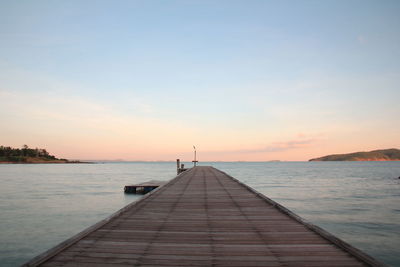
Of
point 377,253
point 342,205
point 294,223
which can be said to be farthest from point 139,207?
point 342,205

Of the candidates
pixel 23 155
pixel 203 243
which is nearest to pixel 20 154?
pixel 23 155

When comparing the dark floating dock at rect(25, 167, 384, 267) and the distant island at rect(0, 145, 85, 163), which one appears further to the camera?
the distant island at rect(0, 145, 85, 163)

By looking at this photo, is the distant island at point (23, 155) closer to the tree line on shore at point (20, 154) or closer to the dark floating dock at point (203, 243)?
the tree line on shore at point (20, 154)

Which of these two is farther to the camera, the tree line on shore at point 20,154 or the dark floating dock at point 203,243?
the tree line on shore at point 20,154

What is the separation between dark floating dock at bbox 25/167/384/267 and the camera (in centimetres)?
370

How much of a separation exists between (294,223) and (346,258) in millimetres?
2043

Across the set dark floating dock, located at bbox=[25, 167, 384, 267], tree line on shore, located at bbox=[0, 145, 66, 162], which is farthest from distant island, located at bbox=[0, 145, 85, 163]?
dark floating dock, located at bbox=[25, 167, 384, 267]

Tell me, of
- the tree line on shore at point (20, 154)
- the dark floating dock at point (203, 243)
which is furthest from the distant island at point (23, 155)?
the dark floating dock at point (203, 243)

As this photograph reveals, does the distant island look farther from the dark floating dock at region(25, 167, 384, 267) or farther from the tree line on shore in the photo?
the dark floating dock at region(25, 167, 384, 267)

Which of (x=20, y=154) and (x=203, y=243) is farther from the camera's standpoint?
(x=20, y=154)

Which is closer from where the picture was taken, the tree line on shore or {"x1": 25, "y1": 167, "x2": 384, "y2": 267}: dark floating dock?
{"x1": 25, "y1": 167, "x2": 384, "y2": 267}: dark floating dock

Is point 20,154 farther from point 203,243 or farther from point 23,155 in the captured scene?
point 203,243

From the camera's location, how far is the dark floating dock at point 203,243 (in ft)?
12.1

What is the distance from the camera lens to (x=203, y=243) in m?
4.47
